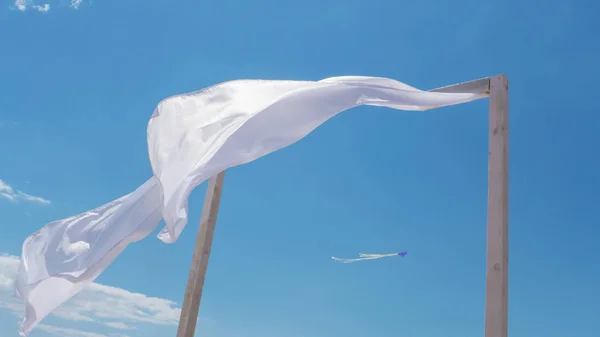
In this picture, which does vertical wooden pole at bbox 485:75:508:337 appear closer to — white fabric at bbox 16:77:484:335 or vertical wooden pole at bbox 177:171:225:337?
white fabric at bbox 16:77:484:335

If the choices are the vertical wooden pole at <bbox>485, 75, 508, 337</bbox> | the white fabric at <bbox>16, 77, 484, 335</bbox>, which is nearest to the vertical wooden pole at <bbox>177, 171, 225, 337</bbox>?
the white fabric at <bbox>16, 77, 484, 335</bbox>

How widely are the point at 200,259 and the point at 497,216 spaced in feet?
5.27

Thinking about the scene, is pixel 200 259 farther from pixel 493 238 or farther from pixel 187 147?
pixel 493 238

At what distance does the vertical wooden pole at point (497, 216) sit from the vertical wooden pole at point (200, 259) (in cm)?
154

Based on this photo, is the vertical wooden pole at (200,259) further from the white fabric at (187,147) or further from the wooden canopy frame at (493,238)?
the white fabric at (187,147)

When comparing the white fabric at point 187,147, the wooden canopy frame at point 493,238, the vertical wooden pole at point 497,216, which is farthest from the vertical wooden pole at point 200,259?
the vertical wooden pole at point 497,216

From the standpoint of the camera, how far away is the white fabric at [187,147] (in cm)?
240

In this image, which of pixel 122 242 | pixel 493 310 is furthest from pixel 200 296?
pixel 493 310

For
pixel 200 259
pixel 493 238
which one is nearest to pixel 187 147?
pixel 200 259

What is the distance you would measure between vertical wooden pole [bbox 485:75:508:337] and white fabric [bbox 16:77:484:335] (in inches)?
8.6

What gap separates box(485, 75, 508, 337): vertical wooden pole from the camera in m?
2.24

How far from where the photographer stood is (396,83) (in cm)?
287

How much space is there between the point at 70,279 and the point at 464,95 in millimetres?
2068

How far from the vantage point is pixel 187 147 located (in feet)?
8.01
